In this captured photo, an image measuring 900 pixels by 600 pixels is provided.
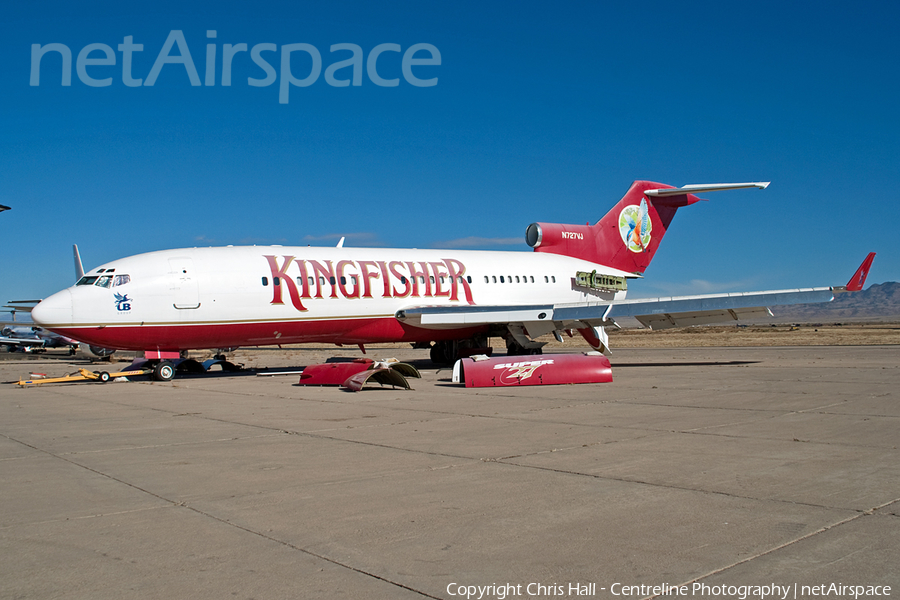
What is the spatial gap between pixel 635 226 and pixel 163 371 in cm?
1955

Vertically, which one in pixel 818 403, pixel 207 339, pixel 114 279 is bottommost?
pixel 818 403

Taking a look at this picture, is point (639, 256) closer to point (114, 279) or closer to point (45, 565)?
point (114, 279)

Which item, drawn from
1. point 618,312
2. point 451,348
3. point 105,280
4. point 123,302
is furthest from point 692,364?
point 105,280

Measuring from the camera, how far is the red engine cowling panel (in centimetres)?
1706

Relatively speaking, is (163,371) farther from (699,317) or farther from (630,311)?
(699,317)

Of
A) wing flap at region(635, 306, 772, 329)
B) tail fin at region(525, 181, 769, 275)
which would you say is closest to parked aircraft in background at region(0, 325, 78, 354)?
tail fin at region(525, 181, 769, 275)

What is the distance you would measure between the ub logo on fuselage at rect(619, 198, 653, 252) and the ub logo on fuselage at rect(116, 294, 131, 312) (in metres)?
19.5

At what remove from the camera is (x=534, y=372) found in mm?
17094

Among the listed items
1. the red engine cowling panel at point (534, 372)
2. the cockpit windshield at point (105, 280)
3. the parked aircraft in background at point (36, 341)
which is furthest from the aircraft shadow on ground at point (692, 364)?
the parked aircraft in background at point (36, 341)

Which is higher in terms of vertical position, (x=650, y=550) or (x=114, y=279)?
(x=114, y=279)

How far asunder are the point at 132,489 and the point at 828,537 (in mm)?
5717

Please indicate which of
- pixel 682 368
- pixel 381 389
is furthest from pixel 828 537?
pixel 682 368

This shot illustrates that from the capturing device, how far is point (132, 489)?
6594 millimetres

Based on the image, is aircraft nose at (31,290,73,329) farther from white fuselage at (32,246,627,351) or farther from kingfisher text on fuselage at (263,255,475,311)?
kingfisher text on fuselage at (263,255,475,311)
